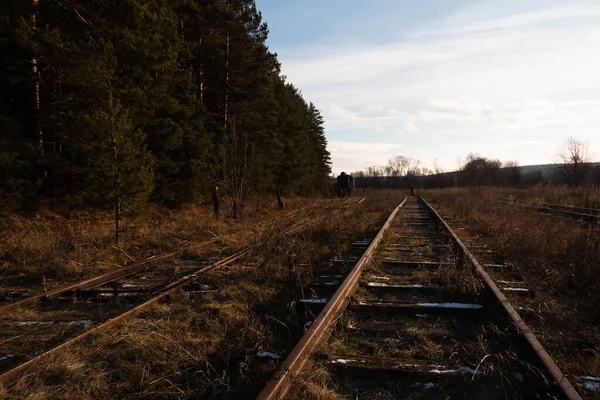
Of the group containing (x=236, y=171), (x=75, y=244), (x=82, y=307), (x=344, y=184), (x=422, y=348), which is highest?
(x=236, y=171)

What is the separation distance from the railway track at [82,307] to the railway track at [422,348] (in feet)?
7.51

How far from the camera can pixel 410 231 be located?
11.6 metres

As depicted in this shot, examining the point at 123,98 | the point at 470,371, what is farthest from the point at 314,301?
the point at 123,98

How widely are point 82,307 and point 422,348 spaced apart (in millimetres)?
4390

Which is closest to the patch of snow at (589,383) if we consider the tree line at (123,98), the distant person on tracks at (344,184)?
the tree line at (123,98)

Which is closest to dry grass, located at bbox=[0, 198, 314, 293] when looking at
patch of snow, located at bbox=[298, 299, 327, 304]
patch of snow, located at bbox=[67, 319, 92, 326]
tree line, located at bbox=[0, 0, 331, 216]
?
tree line, located at bbox=[0, 0, 331, 216]

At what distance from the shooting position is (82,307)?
511 centimetres

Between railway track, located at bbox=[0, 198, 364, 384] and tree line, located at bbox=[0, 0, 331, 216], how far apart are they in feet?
12.0

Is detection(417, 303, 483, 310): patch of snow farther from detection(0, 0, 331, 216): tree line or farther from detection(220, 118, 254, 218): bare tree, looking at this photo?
detection(220, 118, 254, 218): bare tree

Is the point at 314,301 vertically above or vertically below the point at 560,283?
above

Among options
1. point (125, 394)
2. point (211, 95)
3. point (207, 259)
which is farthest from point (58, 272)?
point (211, 95)

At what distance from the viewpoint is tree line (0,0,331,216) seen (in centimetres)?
1017

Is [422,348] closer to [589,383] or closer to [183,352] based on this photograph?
[589,383]

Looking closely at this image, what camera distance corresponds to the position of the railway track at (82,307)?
12.0 feet
